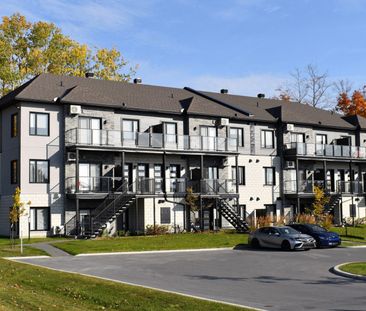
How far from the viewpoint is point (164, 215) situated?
39594mm

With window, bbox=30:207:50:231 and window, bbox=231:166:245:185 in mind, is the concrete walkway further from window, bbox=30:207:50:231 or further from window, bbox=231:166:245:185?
window, bbox=231:166:245:185

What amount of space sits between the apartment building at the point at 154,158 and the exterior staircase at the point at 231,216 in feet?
0.31

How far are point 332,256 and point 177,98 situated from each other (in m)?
20.7

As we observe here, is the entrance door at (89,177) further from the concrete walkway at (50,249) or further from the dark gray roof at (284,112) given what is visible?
the dark gray roof at (284,112)

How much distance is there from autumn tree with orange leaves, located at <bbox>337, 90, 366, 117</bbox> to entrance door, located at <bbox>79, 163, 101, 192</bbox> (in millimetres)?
39663

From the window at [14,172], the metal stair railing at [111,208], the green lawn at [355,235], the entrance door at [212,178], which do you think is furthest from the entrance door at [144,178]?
the green lawn at [355,235]

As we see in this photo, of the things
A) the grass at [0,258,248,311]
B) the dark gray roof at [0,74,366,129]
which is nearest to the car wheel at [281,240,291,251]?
the dark gray roof at [0,74,366,129]

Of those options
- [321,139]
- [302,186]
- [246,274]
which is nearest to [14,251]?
[246,274]

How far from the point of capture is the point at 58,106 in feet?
121

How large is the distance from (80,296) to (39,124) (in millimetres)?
23347

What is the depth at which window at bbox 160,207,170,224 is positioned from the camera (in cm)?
3950

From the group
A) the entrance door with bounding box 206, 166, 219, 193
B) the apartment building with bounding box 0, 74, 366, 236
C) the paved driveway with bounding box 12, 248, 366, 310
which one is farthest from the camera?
the entrance door with bounding box 206, 166, 219, 193

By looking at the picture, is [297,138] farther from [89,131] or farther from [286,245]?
[286,245]

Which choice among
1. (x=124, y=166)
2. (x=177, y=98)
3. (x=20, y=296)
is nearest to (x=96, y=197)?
(x=124, y=166)
